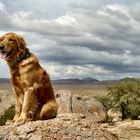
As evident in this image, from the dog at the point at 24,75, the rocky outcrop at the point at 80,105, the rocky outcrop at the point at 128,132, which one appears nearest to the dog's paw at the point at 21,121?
the dog at the point at 24,75

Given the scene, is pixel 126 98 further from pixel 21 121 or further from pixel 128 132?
pixel 21 121

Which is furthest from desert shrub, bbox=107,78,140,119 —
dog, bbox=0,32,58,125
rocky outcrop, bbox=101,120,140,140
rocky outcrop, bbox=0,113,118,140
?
dog, bbox=0,32,58,125

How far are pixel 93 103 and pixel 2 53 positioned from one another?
31.4 m

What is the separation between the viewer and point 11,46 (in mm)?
10586

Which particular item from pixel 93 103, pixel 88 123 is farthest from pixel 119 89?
pixel 88 123

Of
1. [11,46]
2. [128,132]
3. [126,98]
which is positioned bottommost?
[128,132]

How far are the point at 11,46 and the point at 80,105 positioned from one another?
30.5 m

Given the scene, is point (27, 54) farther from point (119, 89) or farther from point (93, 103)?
point (119, 89)

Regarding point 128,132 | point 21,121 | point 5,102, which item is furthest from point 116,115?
point 21,121

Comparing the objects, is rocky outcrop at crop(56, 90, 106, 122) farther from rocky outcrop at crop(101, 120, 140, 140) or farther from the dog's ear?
the dog's ear

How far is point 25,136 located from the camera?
1058 cm

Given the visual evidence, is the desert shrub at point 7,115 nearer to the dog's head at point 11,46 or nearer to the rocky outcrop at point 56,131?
the rocky outcrop at point 56,131

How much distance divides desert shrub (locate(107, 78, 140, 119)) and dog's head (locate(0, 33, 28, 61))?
121 feet

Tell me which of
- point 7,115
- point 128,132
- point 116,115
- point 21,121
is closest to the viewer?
point 21,121
